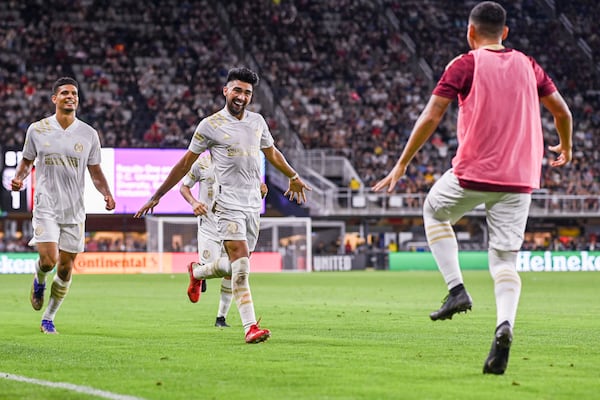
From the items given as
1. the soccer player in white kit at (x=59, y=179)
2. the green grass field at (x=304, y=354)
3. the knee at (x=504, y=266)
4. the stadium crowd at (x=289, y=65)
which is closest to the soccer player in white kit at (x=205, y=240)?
the green grass field at (x=304, y=354)

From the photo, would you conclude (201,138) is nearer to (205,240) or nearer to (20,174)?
(20,174)

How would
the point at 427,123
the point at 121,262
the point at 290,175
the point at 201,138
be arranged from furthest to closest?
the point at 121,262, the point at 290,175, the point at 201,138, the point at 427,123

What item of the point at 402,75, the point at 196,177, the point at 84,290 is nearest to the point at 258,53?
the point at 402,75

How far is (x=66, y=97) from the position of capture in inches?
501

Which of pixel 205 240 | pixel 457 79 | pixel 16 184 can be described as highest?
pixel 457 79

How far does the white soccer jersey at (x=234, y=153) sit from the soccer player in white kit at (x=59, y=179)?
171 cm

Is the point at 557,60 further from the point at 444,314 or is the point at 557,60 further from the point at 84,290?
the point at 444,314

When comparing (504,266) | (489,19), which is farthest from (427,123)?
(504,266)

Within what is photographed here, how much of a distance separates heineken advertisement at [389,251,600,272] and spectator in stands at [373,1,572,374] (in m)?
42.3

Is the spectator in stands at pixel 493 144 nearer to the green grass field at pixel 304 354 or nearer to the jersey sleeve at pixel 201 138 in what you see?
the green grass field at pixel 304 354

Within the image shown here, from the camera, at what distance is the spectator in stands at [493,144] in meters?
7.87

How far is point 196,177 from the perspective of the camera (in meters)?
15.9

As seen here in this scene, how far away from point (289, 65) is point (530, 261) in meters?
15.9

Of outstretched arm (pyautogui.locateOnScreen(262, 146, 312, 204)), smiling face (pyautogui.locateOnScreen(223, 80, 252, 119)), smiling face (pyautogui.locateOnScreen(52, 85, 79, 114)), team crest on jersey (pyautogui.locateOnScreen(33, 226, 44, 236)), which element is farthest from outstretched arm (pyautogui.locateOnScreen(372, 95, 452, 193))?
team crest on jersey (pyautogui.locateOnScreen(33, 226, 44, 236))
